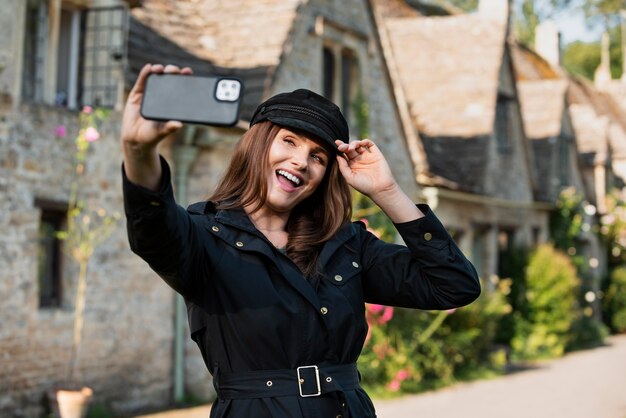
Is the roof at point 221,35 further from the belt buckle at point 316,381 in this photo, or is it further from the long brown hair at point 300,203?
the belt buckle at point 316,381

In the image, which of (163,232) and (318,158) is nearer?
(163,232)

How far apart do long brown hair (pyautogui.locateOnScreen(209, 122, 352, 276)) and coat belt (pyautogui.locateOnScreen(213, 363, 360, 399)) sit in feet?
0.94

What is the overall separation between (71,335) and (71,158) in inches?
66.1

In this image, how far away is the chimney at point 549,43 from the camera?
33.2 m

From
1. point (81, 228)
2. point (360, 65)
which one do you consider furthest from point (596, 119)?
point (81, 228)

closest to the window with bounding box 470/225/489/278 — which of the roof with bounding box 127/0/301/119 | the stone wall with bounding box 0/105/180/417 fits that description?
the roof with bounding box 127/0/301/119

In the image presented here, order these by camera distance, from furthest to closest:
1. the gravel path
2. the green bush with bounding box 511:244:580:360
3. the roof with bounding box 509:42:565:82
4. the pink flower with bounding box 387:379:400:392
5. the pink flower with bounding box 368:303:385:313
Answer: the roof with bounding box 509:42:565:82 < the green bush with bounding box 511:244:580:360 < the pink flower with bounding box 387:379:400:392 < the pink flower with bounding box 368:303:385:313 < the gravel path

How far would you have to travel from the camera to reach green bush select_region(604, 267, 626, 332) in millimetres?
26422

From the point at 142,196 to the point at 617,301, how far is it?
25.6 m

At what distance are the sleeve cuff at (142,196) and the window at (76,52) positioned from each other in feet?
25.8

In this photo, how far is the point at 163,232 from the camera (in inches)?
98.3

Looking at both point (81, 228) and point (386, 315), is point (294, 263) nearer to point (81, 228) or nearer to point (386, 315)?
point (81, 228)

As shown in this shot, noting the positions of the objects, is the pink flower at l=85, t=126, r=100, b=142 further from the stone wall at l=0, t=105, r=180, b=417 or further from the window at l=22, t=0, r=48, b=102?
the window at l=22, t=0, r=48, b=102

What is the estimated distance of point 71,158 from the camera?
1005cm
